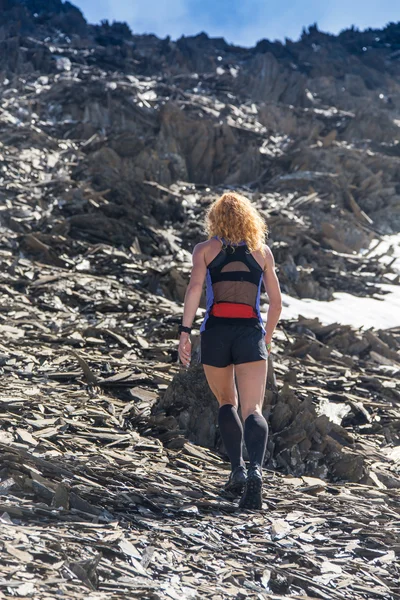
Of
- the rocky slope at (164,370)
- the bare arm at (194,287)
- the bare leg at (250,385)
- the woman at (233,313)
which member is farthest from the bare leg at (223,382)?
the rocky slope at (164,370)

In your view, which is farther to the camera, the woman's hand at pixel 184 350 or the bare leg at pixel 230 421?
the woman's hand at pixel 184 350

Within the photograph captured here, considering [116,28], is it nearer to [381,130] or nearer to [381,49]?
[381,49]

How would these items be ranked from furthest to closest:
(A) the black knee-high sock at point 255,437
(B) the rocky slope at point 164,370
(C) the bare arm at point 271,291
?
(C) the bare arm at point 271,291
(A) the black knee-high sock at point 255,437
(B) the rocky slope at point 164,370

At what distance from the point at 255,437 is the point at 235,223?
4.49 feet

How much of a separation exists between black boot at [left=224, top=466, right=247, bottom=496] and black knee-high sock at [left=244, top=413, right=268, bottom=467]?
14 cm

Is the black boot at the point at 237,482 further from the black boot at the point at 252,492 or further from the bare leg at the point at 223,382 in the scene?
the bare leg at the point at 223,382

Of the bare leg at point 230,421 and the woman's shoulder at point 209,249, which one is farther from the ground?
the woman's shoulder at point 209,249

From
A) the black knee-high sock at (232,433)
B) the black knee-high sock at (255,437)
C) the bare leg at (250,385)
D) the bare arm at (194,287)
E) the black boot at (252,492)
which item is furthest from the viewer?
the bare arm at (194,287)

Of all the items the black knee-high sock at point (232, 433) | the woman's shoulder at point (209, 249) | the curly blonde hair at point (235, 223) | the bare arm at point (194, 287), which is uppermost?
the curly blonde hair at point (235, 223)

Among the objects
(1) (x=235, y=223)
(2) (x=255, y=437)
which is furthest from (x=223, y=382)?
(1) (x=235, y=223)

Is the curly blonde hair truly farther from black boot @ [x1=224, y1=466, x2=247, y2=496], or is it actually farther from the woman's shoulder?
black boot @ [x1=224, y1=466, x2=247, y2=496]

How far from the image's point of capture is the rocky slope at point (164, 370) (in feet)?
11.6

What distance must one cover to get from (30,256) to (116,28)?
135 feet

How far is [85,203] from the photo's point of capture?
14.3 m
